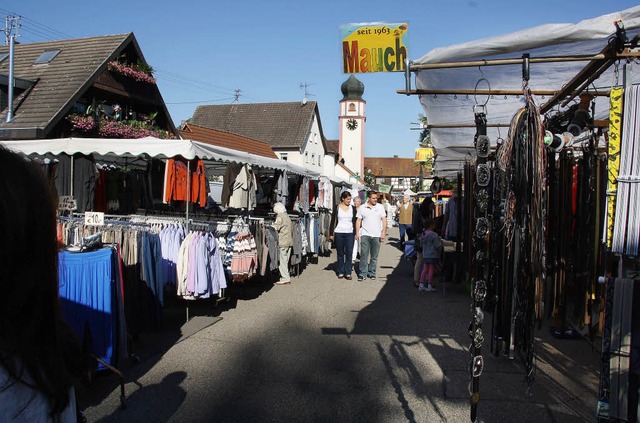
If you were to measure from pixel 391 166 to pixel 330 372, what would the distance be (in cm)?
11073

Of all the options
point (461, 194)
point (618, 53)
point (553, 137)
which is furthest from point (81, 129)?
point (618, 53)

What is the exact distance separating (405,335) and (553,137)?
119 inches

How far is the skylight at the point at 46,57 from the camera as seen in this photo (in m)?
18.8

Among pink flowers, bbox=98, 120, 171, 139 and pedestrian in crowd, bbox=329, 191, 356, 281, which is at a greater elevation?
pink flowers, bbox=98, 120, 171, 139

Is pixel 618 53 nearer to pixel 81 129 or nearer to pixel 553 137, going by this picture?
pixel 553 137

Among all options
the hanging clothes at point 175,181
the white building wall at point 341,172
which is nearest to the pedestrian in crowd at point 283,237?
the hanging clothes at point 175,181

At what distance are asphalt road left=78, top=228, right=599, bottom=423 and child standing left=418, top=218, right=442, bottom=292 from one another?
182 cm

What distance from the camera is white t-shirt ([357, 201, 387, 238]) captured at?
1096 cm

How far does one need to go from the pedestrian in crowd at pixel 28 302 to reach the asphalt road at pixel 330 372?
2515 millimetres

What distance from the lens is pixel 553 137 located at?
4.78 m

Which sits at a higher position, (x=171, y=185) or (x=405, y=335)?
(x=171, y=185)

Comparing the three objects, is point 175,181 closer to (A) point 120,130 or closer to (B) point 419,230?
(B) point 419,230

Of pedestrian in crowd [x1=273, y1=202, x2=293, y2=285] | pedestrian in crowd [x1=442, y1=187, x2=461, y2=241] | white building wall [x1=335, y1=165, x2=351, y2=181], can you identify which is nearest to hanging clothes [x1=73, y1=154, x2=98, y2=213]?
pedestrian in crowd [x1=273, y1=202, x2=293, y2=285]

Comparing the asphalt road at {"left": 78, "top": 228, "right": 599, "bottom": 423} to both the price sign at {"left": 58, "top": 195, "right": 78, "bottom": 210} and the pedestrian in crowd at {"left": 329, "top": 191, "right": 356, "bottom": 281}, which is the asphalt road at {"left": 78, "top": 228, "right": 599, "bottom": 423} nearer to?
the price sign at {"left": 58, "top": 195, "right": 78, "bottom": 210}
